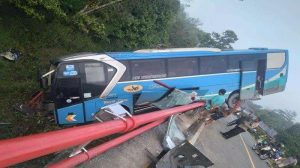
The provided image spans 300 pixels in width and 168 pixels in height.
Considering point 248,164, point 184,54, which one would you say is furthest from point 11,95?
point 248,164

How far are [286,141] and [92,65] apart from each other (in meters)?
12.9

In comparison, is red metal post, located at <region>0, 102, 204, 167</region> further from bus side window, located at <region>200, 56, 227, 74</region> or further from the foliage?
the foliage

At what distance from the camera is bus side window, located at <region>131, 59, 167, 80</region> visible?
1177 centimetres

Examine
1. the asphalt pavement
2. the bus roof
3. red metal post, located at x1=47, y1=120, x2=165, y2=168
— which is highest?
the bus roof

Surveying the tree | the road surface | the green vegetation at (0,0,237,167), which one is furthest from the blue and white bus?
the tree

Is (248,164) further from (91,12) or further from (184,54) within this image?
(91,12)

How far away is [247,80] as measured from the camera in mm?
15258

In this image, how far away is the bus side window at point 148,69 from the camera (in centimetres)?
1177

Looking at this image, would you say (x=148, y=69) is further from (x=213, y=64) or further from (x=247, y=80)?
(x=247, y=80)

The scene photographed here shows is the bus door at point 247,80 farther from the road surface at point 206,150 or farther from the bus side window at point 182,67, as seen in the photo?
the bus side window at point 182,67

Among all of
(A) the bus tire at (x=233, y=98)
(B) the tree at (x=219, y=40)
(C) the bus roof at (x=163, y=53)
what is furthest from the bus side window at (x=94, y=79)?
(B) the tree at (x=219, y=40)

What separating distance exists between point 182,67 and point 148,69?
5.06 feet

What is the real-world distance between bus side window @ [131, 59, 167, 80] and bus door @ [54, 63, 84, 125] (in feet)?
6.90

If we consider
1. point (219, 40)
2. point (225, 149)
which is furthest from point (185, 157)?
point (219, 40)
